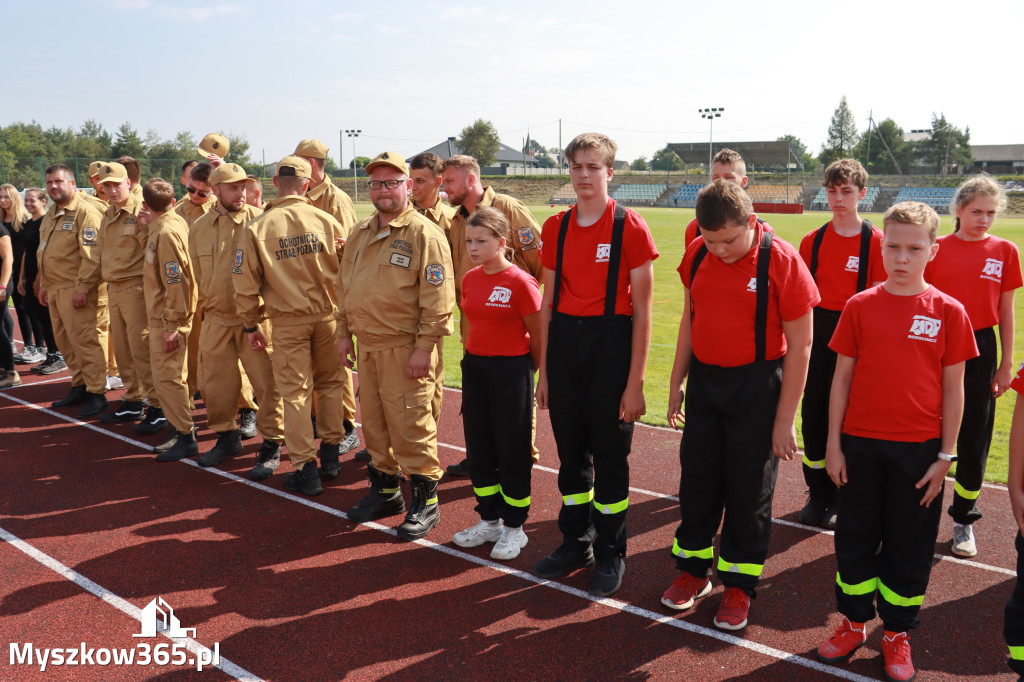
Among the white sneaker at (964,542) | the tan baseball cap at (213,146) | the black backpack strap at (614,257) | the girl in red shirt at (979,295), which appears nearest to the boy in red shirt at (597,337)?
the black backpack strap at (614,257)

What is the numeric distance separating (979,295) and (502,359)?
2956 millimetres

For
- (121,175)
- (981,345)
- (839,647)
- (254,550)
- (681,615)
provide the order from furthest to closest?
(121,175) → (254,550) → (981,345) → (681,615) → (839,647)

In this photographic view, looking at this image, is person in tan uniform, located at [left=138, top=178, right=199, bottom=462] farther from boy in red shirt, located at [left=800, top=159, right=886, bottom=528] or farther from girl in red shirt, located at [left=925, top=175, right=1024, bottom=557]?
girl in red shirt, located at [left=925, top=175, right=1024, bottom=557]

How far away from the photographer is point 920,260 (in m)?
3.26

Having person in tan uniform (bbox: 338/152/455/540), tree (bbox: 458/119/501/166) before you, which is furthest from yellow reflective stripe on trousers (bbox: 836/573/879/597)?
tree (bbox: 458/119/501/166)

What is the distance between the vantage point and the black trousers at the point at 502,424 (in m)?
4.53

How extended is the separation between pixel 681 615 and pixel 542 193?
80.8m

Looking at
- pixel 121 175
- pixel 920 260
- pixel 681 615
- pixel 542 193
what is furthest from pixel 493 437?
pixel 542 193

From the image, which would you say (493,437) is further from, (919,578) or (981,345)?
(981,345)

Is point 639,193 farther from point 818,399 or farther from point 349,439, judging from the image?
point 818,399

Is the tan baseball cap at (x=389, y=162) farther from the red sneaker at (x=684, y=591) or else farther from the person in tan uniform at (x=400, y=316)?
the red sneaker at (x=684, y=591)

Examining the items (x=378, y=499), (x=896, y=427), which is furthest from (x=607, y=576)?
(x=378, y=499)

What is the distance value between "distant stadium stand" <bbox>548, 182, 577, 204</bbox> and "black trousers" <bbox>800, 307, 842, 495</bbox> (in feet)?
222

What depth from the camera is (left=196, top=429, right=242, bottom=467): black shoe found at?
20.8 feet
